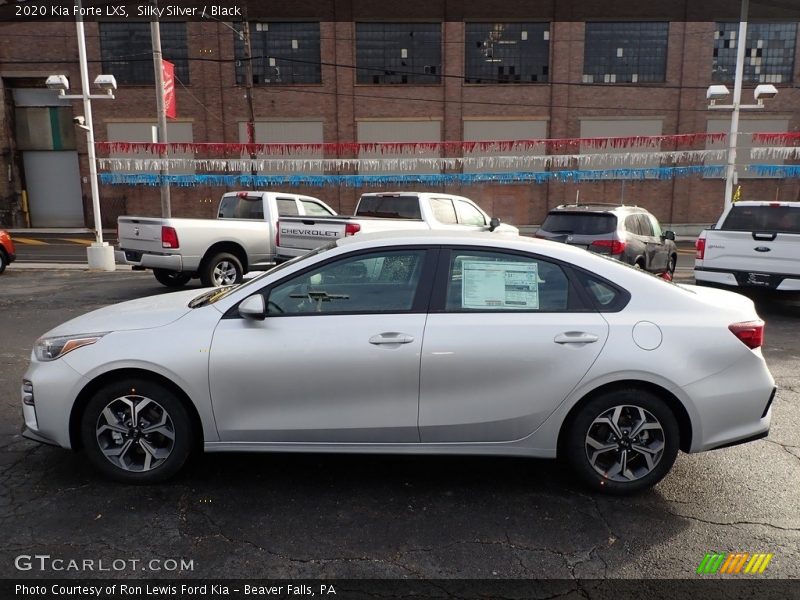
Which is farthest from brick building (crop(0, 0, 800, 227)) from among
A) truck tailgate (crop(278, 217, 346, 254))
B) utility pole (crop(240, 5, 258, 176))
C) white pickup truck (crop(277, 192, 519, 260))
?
truck tailgate (crop(278, 217, 346, 254))

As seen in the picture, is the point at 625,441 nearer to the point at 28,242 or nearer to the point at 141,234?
the point at 141,234

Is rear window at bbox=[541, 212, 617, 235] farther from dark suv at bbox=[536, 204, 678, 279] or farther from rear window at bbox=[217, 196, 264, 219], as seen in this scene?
rear window at bbox=[217, 196, 264, 219]

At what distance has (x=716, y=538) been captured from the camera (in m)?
3.25

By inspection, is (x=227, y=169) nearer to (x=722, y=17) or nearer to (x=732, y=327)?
(x=722, y=17)

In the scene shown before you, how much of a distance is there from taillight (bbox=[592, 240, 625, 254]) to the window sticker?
7085 mm

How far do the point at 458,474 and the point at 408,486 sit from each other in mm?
385

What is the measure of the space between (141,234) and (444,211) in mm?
5674

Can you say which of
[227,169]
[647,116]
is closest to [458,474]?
[227,169]

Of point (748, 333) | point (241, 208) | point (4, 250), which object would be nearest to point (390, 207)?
point (241, 208)

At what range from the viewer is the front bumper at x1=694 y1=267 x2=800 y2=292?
8.88 meters

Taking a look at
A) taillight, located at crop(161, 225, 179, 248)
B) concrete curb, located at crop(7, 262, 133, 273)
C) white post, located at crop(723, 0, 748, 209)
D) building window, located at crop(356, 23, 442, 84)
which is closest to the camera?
taillight, located at crop(161, 225, 179, 248)

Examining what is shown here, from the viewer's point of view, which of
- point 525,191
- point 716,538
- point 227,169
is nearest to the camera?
point 716,538

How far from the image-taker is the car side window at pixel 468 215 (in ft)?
39.7

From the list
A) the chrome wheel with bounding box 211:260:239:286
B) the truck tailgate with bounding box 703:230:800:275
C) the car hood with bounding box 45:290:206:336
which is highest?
the car hood with bounding box 45:290:206:336
